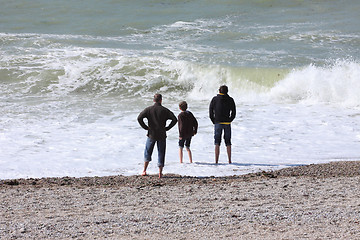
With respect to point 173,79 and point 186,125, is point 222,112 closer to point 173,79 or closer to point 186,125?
point 186,125

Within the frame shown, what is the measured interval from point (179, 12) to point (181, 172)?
908 inches

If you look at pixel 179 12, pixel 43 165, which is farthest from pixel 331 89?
pixel 179 12

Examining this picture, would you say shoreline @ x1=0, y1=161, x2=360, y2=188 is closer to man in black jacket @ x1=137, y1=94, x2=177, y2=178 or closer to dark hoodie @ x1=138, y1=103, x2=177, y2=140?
man in black jacket @ x1=137, y1=94, x2=177, y2=178

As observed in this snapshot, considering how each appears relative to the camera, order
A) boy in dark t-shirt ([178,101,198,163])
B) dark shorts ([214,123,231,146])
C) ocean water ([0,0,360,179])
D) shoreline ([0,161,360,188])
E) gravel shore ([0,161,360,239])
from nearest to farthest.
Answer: gravel shore ([0,161,360,239]), shoreline ([0,161,360,188]), boy in dark t-shirt ([178,101,198,163]), dark shorts ([214,123,231,146]), ocean water ([0,0,360,179])

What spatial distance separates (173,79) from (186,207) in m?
14.3

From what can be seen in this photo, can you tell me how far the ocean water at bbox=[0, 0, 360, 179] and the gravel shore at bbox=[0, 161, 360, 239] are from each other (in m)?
1.14

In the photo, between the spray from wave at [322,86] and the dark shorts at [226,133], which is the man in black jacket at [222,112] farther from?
the spray from wave at [322,86]

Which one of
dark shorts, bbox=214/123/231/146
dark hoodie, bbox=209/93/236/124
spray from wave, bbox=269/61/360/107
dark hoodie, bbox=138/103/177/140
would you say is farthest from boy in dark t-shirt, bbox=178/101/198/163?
spray from wave, bbox=269/61/360/107

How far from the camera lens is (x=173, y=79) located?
69.3 ft

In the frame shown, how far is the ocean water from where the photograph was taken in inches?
444

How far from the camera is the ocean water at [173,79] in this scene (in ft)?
37.0

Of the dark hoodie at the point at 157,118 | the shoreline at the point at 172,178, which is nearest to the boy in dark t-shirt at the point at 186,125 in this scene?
the shoreline at the point at 172,178

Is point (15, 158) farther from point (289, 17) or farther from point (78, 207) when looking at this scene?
point (289, 17)

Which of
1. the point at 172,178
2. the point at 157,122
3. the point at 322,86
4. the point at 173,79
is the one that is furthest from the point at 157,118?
the point at 173,79
